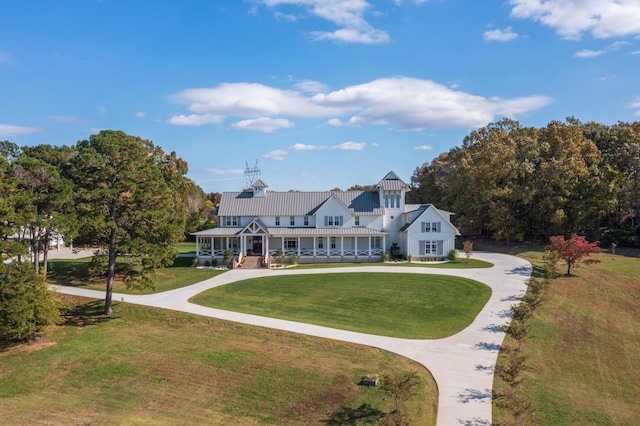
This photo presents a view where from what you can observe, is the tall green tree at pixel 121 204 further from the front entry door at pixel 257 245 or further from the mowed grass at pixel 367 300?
the front entry door at pixel 257 245

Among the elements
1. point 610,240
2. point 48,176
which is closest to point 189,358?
point 48,176

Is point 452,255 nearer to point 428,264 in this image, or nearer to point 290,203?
point 428,264

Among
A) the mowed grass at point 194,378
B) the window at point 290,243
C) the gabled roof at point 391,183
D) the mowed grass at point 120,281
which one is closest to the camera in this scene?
the mowed grass at point 194,378

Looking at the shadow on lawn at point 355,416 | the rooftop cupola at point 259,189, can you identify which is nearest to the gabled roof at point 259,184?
the rooftop cupola at point 259,189

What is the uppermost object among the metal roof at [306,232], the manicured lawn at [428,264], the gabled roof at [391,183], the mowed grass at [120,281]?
the gabled roof at [391,183]

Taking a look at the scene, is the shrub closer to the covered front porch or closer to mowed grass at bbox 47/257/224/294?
the covered front porch

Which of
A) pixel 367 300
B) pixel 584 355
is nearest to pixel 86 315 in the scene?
pixel 367 300
